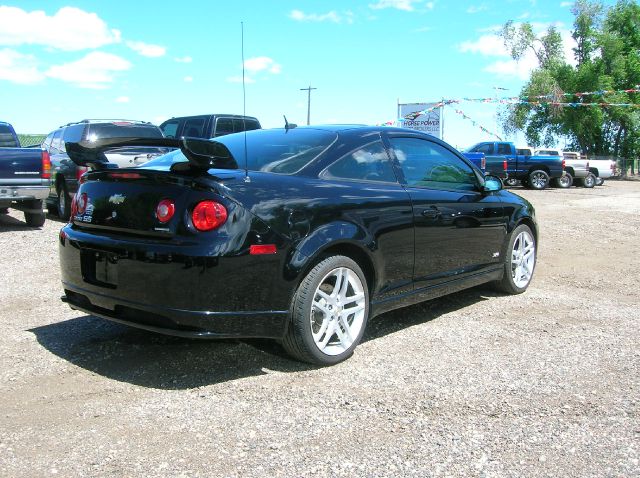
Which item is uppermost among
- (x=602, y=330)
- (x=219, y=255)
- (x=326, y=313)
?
(x=219, y=255)

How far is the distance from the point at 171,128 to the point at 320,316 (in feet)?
39.3

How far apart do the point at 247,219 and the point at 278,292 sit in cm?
47

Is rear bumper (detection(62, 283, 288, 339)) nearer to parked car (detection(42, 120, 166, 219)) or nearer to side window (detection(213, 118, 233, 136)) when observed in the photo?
parked car (detection(42, 120, 166, 219))

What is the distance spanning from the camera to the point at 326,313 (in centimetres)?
390

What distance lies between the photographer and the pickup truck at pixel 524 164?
2625 centimetres

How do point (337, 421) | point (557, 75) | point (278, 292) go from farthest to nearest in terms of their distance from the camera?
point (557, 75), point (278, 292), point (337, 421)

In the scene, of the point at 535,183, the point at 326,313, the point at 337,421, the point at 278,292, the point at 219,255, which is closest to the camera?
the point at 337,421

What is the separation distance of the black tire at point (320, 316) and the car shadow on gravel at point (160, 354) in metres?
0.16

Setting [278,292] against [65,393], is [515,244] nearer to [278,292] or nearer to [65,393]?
[278,292]

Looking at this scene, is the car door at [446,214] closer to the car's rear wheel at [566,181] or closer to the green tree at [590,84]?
the car's rear wheel at [566,181]

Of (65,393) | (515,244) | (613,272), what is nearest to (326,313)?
(65,393)

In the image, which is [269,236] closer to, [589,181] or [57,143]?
[57,143]

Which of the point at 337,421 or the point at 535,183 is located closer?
the point at 337,421

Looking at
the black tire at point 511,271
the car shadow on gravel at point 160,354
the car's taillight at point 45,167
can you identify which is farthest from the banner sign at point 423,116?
the car shadow on gravel at point 160,354
